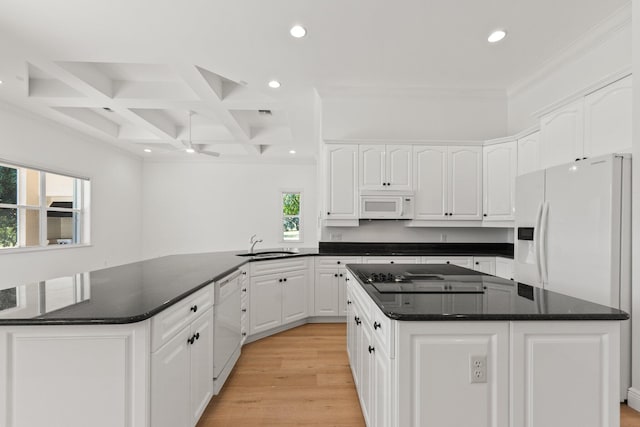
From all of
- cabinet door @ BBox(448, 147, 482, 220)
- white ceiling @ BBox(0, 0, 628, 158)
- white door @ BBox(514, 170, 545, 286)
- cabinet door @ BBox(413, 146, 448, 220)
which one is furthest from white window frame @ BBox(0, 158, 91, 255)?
white door @ BBox(514, 170, 545, 286)

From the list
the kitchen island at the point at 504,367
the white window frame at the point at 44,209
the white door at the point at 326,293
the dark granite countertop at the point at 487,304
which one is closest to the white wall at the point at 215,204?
the white window frame at the point at 44,209

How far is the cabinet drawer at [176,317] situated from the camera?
1312 millimetres

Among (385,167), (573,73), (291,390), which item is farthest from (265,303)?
(573,73)

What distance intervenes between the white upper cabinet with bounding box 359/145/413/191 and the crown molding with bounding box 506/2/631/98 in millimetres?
1629

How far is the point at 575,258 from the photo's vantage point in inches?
87.4

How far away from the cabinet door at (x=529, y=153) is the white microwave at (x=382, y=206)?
1.36m

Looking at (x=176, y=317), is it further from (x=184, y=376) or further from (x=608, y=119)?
(x=608, y=119)

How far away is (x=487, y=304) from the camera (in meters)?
1.37

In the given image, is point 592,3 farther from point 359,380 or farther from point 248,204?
point 248,204

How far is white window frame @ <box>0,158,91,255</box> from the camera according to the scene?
4.36 metres

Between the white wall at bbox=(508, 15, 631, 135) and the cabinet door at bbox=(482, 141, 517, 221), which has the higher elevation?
the white wall at bbox=(508, 15, 631, 135)

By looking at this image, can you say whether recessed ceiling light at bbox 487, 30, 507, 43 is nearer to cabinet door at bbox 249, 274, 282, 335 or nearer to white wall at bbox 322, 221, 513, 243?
white wall at bbox 322, 221, 513, 243

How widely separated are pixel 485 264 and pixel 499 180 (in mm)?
1074

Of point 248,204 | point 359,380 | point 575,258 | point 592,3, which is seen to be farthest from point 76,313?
point 248,204
